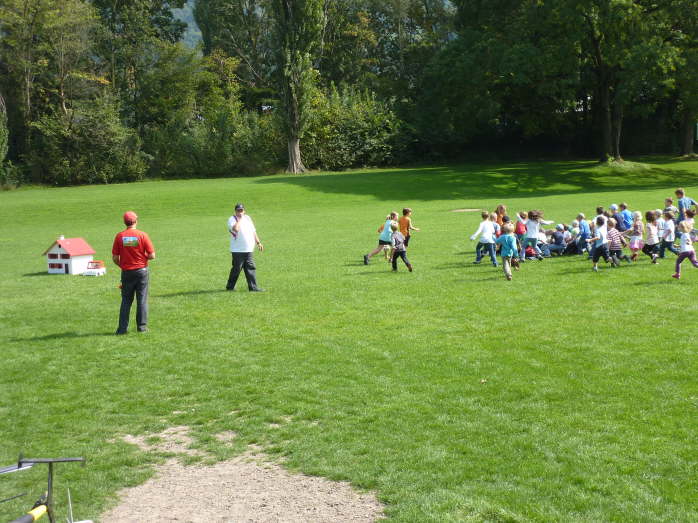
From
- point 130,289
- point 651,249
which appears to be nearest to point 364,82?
point 651,249

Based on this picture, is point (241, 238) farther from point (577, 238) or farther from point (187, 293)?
point (577, 238)

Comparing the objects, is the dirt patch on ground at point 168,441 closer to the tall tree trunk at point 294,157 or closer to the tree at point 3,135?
the tall tree trunk at point 294,157

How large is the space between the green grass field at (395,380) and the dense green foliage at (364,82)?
32.0 m

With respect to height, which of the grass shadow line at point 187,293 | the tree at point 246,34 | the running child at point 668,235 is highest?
the tree at point 246,34

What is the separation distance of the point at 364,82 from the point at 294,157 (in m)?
18.9

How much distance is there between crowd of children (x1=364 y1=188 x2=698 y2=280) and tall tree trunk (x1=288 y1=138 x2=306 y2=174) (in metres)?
37.8

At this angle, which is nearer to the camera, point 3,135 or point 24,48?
point 3,135

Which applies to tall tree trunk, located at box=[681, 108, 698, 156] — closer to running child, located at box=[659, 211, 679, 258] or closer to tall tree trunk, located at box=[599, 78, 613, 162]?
tall tree trunk, located at box=[599, 78, 613, 162]

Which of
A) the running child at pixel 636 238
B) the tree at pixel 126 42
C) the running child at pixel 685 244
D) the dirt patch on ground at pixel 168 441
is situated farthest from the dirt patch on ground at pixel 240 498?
the tree at pixel 126 42

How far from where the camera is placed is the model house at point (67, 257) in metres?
19.9

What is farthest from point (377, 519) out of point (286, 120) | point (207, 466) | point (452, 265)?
point (286, 120)

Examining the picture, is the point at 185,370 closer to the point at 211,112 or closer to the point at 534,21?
the point at 534,21

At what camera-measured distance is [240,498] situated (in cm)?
630

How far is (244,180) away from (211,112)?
1360 centimetres
